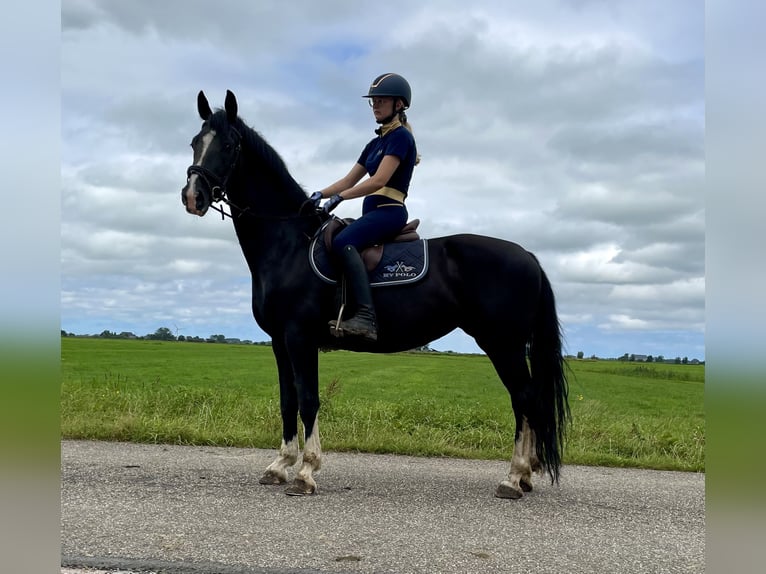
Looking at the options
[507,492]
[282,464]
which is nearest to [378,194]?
[282,464]

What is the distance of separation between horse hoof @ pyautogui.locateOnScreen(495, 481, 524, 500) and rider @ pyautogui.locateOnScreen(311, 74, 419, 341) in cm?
174

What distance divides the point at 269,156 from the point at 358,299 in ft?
5.57

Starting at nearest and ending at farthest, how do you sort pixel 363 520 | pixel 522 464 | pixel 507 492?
pixel 363 520 < pixel 507 492 < pixel 522 464

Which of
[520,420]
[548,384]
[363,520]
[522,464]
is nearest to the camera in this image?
[363,520]

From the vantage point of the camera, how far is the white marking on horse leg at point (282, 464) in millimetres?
5559

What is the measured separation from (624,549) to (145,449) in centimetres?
514

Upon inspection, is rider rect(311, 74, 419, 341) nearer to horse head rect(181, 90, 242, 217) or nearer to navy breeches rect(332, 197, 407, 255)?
navy breeches rect(332, 197, 407, 255)

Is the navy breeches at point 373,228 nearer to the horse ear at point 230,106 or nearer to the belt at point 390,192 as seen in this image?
the belt at point 390,192

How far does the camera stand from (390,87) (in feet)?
18.4

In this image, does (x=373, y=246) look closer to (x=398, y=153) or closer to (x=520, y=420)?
(x=398, y=153)

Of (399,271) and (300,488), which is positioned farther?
(399,271)

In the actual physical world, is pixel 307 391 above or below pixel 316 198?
below

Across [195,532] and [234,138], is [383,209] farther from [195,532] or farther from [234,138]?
[195,532]

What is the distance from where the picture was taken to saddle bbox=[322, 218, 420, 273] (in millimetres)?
5645
